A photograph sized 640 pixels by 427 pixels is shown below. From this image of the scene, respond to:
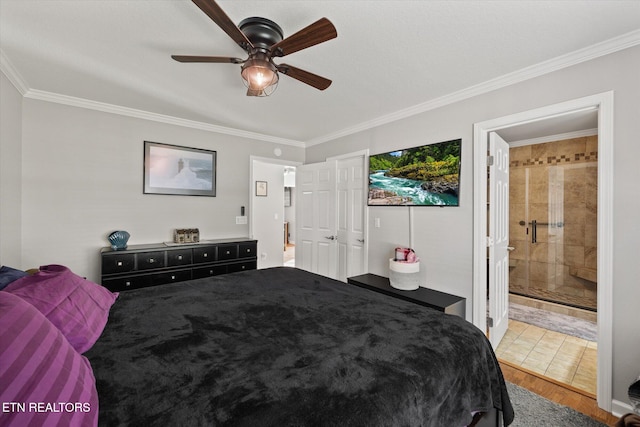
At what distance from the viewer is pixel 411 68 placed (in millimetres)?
2400

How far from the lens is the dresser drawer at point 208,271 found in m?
3.54

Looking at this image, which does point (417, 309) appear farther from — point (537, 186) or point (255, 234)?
point (255, 234)

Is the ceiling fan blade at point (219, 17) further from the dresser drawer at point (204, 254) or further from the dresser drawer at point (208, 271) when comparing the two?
the dresser drawer at point (208, 271)

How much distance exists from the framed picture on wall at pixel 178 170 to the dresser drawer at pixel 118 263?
2.94ft

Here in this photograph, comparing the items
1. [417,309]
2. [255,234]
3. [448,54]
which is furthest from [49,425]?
[255,234]

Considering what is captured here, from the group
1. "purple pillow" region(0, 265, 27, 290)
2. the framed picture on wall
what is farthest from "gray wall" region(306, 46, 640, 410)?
"purple pillow" region(0, 265, 27, 290)

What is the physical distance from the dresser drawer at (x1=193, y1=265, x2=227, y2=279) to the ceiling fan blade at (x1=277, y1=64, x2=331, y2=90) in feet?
8.62

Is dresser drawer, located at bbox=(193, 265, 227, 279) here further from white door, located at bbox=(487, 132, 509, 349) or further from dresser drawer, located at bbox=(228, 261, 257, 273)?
white door, located at bbox=(487, 132, 509, 349)

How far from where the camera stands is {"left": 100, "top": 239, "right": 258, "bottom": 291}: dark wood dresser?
119 inches

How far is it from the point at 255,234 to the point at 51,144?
3.21 metres

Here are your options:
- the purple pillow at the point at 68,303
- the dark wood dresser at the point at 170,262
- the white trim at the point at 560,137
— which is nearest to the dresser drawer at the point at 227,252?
the dark wood dresser at the point at 170,262

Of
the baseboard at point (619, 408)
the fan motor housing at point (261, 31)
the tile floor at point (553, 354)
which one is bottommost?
the tile floor at point (553, 354)

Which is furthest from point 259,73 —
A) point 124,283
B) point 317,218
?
point 317,218

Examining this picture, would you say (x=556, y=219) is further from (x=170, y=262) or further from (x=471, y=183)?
(x=170, y=262)
